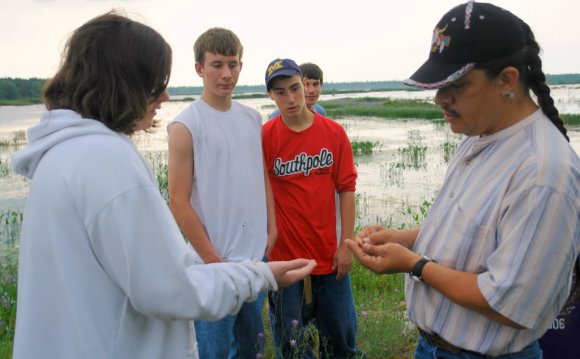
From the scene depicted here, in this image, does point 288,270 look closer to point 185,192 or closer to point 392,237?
point 392,237

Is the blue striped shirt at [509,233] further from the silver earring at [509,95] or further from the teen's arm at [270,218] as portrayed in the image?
the teen's arm at [270,218]

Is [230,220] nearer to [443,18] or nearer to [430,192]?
[443,18]

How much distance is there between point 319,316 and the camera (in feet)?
11.4

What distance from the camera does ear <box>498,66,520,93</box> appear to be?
1695mm

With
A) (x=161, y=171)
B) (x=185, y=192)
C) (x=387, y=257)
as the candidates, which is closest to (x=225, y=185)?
(x=185, y=192)

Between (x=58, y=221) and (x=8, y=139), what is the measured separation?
20041 millimetres

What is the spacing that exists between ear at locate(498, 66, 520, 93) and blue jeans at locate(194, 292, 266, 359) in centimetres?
181

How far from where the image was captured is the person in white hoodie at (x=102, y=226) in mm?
1477

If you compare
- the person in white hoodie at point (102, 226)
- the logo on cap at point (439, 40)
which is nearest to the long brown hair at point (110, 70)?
the person in white hoodie at point (102, 226)

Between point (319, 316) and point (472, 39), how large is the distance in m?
2.22

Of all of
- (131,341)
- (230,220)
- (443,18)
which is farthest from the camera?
(230,220)

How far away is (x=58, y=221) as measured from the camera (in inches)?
58.4

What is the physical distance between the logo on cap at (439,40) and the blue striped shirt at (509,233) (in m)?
0.33

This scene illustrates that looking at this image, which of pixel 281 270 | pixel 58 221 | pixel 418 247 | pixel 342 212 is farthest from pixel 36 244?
pixel 342 212
